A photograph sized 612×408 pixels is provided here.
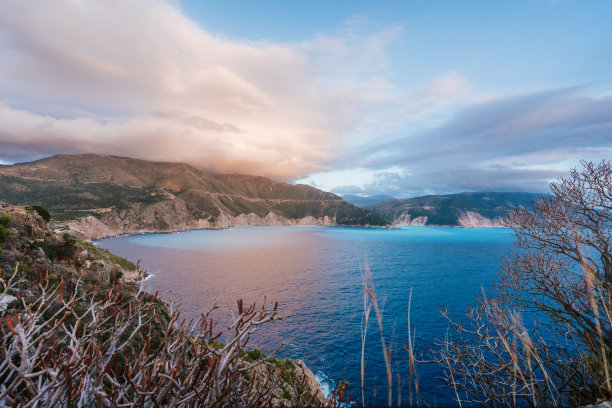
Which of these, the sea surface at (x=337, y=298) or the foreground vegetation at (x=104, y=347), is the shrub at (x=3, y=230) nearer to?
the foreground vegetation at (x=104, y=347)

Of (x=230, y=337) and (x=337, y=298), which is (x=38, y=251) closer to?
(x=230, y=337)

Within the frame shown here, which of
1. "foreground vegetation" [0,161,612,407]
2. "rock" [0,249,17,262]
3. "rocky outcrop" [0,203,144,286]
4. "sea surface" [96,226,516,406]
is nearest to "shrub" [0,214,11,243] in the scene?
"foreground vegetation" [0,161,612,407]

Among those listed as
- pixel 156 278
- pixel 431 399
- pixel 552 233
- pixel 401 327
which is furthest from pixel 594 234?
pixel 156 278

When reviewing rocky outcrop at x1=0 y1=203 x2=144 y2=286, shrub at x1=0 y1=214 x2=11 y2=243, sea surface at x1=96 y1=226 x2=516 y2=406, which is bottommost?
sea surface at x1=96 y1=226 x2=516 y2=406

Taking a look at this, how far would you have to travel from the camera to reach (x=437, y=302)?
42.3m

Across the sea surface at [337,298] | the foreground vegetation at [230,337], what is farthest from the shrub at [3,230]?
the sea surface at [337,298]

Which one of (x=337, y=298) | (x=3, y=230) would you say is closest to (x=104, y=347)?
(x=3, y=230)

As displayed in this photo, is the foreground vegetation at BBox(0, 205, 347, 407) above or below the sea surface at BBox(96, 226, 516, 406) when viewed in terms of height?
above

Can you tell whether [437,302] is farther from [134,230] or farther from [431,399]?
[134,230]

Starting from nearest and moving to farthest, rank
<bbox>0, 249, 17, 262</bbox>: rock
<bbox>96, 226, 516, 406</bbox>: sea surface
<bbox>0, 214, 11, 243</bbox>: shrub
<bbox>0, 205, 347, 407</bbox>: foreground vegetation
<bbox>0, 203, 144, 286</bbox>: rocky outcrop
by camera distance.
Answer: <bbox>0, 205, 347, 407</bbox>: foreground vegetation, <bbox>0, 249, 17, 262</bbox>: rock, <bbox>0, 203, 144, 286</bbox>: rocky outcrop, <bbox>0, 214, 11, 243</bbox>: shrub, <bbox>96, 226, 516, 406</bbox>: sea surface

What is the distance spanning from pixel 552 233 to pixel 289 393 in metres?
17.8

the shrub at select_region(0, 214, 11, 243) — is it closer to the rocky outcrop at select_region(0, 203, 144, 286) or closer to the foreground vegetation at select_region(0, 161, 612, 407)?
→ the foreground vegetation at select_region(0, 161, 612, 407)

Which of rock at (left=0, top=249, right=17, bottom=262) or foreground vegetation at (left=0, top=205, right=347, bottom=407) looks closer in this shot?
foreground vegetation at (left=0, top=205, right=347, bottom=407)

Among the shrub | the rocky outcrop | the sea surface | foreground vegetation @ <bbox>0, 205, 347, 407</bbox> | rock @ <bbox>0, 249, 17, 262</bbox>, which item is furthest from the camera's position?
the sea surface
